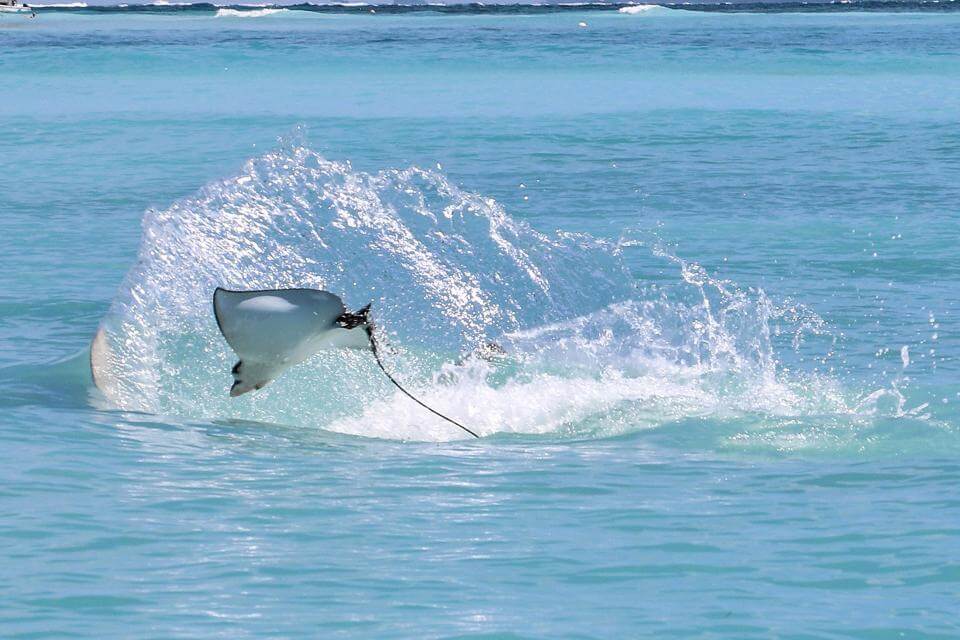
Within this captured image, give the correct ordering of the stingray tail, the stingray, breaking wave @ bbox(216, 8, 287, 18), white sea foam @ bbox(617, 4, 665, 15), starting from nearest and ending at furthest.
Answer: the stingray
the stingray tail
breaking wave @ bbox(216, 8, 287, 18)
white sea foam @ bbox(617, 4, 665, 15)

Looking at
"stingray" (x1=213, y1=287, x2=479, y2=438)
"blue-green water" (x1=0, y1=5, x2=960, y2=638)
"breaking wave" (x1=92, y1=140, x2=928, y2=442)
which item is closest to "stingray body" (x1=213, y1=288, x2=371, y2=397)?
"stingray" (x1=213, y1=287, x2=479, y2=438)

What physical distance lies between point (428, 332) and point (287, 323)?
2574mm

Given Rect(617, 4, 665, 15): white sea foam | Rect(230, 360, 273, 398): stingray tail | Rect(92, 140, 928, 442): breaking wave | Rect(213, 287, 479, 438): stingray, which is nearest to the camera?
Rect(213, 287, 479, 438): stingray

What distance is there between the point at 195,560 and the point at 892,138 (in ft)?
62.1

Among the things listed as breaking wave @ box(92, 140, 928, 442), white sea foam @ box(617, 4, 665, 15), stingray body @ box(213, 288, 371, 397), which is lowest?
white sea foam @ box(617, 4, 665, 15)

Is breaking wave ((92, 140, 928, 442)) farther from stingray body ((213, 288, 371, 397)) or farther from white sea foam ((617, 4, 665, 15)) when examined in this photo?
white sea foam ((617, 4, 665, 15))

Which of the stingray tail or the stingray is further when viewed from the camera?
the stingray tail

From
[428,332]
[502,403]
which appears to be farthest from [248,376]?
[428,332]

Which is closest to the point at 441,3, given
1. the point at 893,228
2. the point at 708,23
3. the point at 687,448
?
the point at 708,23

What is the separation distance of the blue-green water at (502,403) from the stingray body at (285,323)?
0.49m

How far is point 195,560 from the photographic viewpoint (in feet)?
17.9

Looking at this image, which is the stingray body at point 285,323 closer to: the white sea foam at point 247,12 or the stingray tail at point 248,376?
the stingray tail at point 248,376

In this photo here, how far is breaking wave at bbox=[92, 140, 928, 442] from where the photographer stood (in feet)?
27.0

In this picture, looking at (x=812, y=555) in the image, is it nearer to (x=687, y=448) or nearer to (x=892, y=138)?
(x=687, y=448)
